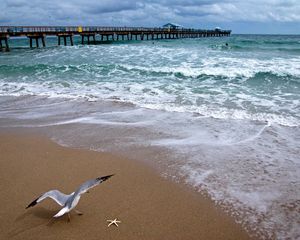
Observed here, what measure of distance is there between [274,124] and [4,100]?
870cm

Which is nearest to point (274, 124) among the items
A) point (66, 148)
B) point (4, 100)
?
point (66, 148)

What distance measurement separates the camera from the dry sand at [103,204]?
12.2 feet

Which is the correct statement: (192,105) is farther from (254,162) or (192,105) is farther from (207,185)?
(207,185)

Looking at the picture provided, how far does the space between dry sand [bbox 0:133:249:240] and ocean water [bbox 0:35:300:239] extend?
34cm

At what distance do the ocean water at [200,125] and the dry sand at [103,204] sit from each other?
342 mm

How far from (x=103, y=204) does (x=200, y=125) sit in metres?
3.86

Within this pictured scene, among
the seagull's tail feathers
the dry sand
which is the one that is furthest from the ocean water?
the seagull's tail feathers

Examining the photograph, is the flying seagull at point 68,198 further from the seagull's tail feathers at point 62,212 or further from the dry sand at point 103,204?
the dry sand at point 103,204

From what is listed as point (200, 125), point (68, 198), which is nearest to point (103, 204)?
point (68, 198)

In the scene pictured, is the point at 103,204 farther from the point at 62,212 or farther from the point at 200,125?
the point at 200,125

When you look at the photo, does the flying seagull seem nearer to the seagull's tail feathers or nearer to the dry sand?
the seagull's tail feathers

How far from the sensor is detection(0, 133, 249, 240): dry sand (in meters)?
3.70

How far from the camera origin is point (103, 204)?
14.0 feet

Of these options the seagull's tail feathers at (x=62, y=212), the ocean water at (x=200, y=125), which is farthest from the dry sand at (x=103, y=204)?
the ocean water at (x=200, y=125)
